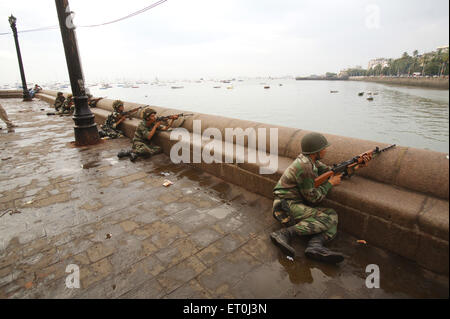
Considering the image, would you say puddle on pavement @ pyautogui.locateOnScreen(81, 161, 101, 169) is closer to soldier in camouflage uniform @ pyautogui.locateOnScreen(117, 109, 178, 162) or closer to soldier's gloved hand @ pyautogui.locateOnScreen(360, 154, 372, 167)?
soldier in camouflage uniform @ pyautogui.locateOnScreen(117, 109, 178, 162)

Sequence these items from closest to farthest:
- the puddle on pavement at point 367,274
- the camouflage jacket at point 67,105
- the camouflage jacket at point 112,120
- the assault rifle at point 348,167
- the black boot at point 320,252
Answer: the puddle on pavement at point 367,274 < the black boot at point 320,252 < the assault rifle at point 348,167 < the camouflage jacket at point 112,120 < the camouflage jacket at point 67,105

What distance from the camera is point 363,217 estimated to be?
2600mm

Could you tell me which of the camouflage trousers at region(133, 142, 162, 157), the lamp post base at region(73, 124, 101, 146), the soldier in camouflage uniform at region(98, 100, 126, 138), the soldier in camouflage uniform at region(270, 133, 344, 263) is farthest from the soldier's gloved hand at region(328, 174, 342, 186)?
the soldier in camouflage uniform at region(98, 100, 126, 138)

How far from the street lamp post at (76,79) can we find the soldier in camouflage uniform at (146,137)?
5.72 feet

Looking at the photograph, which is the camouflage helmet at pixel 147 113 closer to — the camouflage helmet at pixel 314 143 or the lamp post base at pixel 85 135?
the lamp post base at pixel 85 135

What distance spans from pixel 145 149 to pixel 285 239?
4.20m

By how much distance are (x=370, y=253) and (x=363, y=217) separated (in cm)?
36

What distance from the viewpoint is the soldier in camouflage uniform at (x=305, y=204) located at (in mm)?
2623

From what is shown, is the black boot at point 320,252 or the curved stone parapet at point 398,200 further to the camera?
the black boot at point 320,252

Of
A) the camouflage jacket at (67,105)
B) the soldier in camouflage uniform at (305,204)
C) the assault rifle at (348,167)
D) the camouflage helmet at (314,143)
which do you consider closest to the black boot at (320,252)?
the soldier in camouflage uniform at (305,204)
